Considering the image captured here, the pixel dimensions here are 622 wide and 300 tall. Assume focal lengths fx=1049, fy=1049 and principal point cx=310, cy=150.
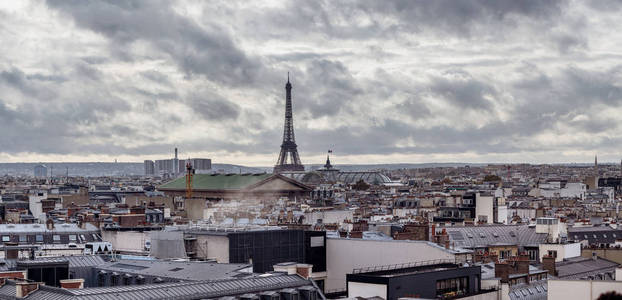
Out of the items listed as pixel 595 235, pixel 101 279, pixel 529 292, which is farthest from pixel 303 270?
pixel 595 235

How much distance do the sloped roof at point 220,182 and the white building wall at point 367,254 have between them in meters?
117

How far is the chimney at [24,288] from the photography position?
110 ft

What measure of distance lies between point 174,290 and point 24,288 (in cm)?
482

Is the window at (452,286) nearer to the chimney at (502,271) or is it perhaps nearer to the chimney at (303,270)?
the chimney at (502,271)

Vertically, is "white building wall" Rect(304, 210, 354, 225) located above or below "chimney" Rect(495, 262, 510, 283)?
above

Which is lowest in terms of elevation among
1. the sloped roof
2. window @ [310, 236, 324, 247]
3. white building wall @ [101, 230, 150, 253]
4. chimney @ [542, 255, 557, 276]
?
chimney @ [542, 255, 557, 276]

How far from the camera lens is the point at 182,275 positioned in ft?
137

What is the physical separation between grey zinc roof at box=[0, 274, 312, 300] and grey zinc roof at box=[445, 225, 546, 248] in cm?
3748

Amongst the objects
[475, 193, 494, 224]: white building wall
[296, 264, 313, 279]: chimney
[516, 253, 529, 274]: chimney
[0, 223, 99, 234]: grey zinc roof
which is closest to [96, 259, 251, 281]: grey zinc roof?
[296, 264, 313, 279]: chimney

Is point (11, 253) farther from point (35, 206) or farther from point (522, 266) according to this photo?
point (35, 206)

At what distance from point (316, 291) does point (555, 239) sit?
40327 mm

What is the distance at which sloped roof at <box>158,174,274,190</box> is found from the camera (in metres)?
175

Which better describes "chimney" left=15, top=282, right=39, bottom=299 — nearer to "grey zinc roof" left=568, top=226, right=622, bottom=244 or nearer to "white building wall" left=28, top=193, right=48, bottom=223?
"grey zinc roof" left=568, top=226, right=622, bottom=244

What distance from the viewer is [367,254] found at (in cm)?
5284
